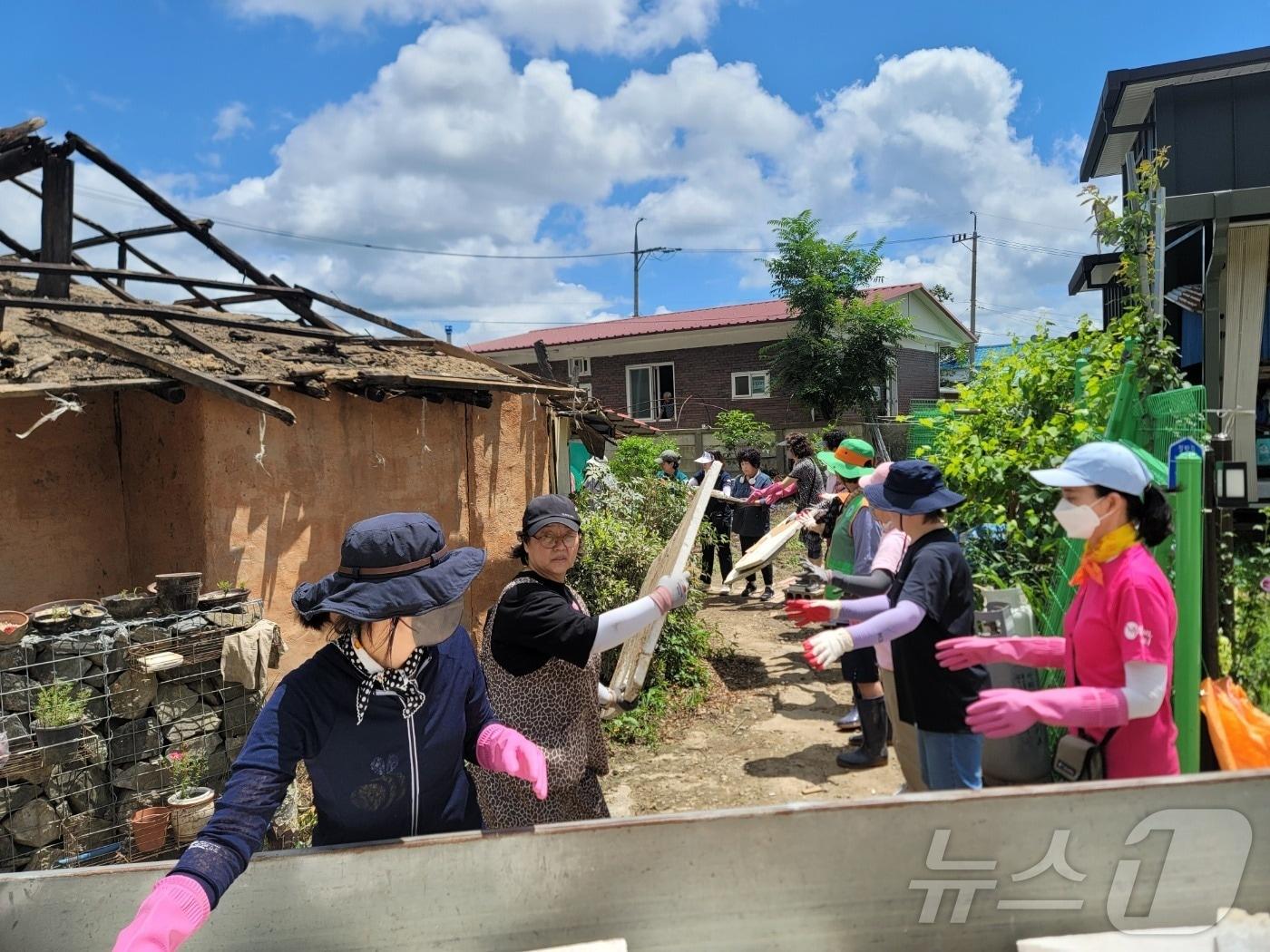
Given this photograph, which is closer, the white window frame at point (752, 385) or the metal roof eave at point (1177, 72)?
the metal roof eave at point (1177, 72)

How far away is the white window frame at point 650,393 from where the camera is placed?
22.1m

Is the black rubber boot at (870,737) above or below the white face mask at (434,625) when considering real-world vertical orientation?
below

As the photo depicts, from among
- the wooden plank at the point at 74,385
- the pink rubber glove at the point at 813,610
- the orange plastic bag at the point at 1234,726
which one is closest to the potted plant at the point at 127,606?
the wooden plank at the point at 74,385

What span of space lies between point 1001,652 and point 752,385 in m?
18.9

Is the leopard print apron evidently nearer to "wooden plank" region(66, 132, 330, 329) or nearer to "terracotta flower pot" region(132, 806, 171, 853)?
"terracotta flower pot" region(132, 806, 171, 853)

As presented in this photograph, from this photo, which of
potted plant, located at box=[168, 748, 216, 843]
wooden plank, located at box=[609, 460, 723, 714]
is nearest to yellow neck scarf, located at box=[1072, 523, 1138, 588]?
wooden plank, located at box=[609, 460, 723, 714]

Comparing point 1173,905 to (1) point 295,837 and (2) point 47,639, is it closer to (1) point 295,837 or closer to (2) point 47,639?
(1) point 295,837

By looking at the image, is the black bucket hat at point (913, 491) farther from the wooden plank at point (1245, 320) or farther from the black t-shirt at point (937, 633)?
the wooden plank at point (1245, 320)

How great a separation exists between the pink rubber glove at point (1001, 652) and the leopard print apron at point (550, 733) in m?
1.20

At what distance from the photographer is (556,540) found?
245 centimetres

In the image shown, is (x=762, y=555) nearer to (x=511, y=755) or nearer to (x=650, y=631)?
(x=650, y=631)

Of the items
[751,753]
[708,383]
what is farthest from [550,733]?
[708,383]

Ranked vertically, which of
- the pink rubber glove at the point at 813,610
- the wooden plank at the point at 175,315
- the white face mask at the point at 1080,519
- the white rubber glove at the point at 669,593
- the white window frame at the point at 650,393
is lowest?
the pink rubber glove at the point at 813,610

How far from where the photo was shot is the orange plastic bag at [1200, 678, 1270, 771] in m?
2.83
